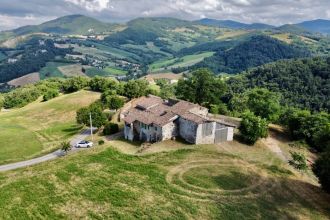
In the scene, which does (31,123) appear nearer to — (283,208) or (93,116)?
(93,116)

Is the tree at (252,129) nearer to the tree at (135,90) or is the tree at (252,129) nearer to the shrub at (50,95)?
the tree at (135,90)

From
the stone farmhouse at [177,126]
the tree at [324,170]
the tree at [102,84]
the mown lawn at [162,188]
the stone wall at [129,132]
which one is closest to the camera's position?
the mown lawn at [162,188]

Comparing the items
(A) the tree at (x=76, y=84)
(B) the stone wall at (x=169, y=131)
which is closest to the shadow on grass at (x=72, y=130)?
(B) the stone wall at (x=169, y=131)

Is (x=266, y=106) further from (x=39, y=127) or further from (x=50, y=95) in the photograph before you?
(x=50, y=95)

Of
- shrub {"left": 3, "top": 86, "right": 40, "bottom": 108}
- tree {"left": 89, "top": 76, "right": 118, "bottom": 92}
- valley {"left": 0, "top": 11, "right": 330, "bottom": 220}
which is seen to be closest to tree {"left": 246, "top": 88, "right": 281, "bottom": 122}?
valley {"left": 0, "top": 11, "right": 330, "bottom": 220}

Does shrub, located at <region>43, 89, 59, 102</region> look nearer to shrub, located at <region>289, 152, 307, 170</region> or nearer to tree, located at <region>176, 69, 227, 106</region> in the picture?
tree, located at <region>176, 69, 227, 106</region>

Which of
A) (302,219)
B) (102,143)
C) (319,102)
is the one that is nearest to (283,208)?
(302,219)
